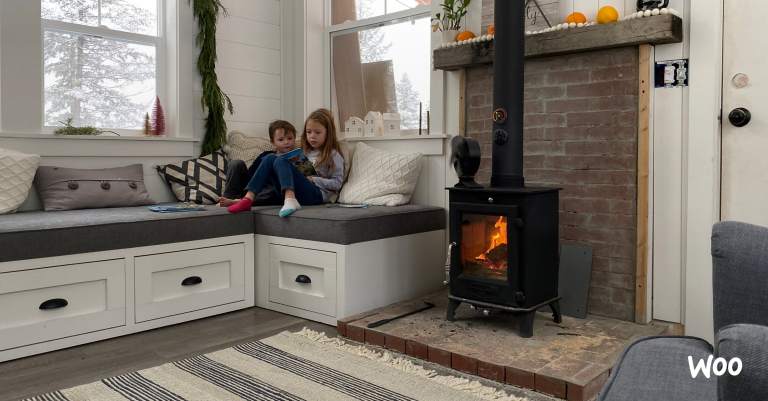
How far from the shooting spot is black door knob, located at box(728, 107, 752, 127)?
264 cm

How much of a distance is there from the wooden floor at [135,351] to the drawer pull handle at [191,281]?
0.19 metres

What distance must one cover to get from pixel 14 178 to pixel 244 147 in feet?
4.57

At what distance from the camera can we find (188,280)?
3119mm

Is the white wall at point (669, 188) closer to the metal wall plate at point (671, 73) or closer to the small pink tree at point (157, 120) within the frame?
the metal wall plate at point (671, 73)

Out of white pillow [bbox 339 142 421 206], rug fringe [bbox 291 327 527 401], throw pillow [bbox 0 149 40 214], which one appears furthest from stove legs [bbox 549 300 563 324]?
throw pillow [bbox 0 149 40 214]

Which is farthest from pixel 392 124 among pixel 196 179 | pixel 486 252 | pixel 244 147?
pixel 486 252

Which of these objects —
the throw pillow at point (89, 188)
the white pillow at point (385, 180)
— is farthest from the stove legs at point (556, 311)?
the throw pillow at point (89, 188)

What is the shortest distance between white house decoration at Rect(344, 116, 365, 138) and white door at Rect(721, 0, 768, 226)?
2.20 meters

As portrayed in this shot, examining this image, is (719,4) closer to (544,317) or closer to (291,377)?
(544,317)

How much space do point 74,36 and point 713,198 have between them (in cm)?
348

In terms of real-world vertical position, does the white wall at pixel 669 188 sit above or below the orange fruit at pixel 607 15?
below

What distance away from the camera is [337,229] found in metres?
3.02

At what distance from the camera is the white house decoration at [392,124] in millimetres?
4048

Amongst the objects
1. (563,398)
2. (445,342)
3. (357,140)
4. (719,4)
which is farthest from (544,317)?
(357,140)
